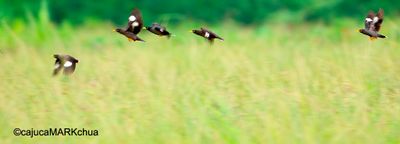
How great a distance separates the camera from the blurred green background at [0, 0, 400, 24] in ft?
35.0

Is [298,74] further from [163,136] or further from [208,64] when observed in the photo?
[163,136]

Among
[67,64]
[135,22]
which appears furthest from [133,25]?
[67,64]

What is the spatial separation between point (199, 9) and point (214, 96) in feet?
22.9

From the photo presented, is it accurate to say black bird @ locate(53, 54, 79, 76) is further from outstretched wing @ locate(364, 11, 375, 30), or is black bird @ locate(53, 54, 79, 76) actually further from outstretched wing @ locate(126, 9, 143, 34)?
outstretched wing @ locate(364, 11, 375, 30)

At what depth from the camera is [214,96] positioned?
4371 millimetres

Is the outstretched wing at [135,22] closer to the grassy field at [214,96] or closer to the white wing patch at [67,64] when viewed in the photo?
the white wing patch at [67,64]

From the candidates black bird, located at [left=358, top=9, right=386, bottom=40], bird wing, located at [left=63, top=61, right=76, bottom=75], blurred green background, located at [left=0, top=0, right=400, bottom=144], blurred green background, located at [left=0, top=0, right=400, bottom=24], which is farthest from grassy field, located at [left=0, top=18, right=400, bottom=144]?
blurred green background, located at [left=0, top=0, right=400, bottom=24]

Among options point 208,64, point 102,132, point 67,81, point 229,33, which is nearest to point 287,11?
point 229,33

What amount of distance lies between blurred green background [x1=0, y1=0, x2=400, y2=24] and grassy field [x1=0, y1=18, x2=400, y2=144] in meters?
4.76

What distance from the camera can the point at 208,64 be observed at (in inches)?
205

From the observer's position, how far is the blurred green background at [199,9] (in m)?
10.7

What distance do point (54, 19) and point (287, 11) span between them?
358 cm

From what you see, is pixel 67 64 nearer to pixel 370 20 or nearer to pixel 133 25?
pixel 133 25

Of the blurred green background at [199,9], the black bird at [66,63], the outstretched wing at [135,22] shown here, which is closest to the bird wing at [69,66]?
the black bird at [66,63]
